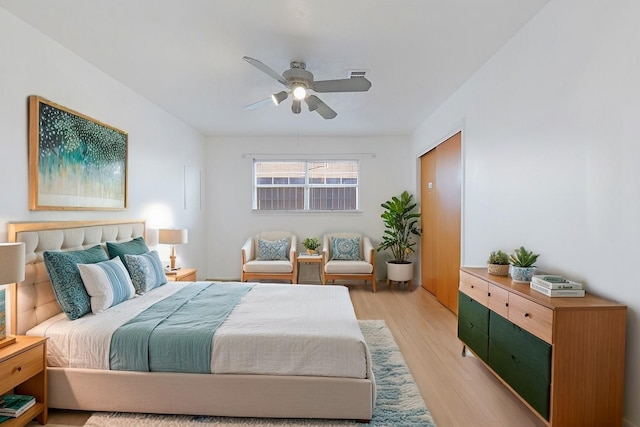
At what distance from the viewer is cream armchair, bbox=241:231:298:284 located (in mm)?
5117

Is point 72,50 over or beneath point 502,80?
over

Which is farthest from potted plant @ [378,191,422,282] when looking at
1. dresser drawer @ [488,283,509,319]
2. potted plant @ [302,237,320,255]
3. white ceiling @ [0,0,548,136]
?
dresser drawer @ [488,283,509,319]

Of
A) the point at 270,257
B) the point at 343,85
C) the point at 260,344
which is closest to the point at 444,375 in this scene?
the point at 260,344

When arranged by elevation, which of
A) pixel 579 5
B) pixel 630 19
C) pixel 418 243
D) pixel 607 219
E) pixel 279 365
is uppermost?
pixel 579 5

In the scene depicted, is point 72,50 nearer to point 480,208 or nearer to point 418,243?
point 480,208

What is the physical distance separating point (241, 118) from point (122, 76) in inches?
68.3

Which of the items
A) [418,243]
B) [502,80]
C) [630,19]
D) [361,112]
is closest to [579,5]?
[630,19]

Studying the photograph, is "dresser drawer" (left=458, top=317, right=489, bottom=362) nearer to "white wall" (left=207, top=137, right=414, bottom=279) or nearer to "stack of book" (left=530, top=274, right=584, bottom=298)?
"stack of book" (left=530, top=274, right=584, bottom=298)

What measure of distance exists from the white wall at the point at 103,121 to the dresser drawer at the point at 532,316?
3246mm

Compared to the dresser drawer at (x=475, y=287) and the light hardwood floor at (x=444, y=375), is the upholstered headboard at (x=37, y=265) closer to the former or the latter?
the light hardwood floor at (x=444, y=375)

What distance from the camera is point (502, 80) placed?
283 centimetres

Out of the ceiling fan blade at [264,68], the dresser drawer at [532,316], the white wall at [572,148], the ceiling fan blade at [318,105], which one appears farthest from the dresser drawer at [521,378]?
the ceiling fan blade at [264,68]

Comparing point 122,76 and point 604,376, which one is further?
point 122,76

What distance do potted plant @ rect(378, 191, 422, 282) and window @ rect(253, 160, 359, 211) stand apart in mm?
824
